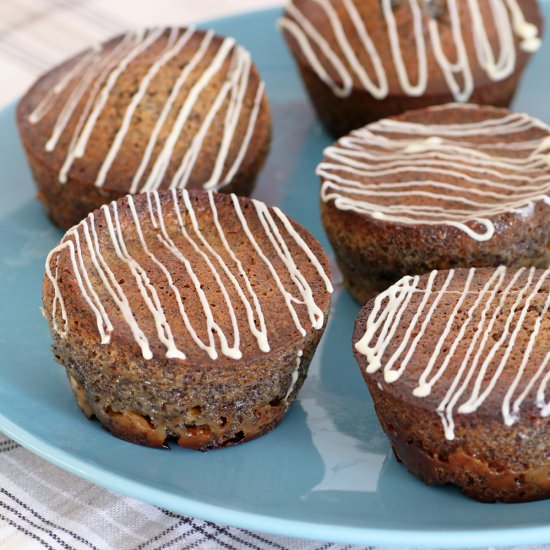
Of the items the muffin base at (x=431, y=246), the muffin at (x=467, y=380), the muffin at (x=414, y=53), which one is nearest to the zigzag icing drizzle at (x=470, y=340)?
the muffin at (x=467, y=380)

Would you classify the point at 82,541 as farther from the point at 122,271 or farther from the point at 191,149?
the point at 191,149

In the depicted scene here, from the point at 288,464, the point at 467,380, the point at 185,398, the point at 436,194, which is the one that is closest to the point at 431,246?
the point at 436,194

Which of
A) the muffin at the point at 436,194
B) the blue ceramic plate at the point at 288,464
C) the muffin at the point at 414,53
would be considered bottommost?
the blue ceramic plate at the point at 288,464

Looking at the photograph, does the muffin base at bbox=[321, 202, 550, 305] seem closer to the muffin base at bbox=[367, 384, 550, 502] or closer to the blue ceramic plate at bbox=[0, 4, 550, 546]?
the blue ceramic plate at bbox=[0, 4, 550, 546]

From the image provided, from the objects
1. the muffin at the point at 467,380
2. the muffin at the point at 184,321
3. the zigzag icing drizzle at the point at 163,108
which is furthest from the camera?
the zigzag icing drizzle at the point at 163,108

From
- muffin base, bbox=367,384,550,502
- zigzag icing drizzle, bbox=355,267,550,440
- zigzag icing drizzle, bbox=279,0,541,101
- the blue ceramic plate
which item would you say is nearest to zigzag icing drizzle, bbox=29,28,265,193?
zigzag icing drizzle, bbox=279,0,541,101

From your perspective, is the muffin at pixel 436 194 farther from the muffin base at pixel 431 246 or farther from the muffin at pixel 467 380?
the muffin at pixel 467 380

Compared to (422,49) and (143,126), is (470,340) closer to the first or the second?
(143,126)
